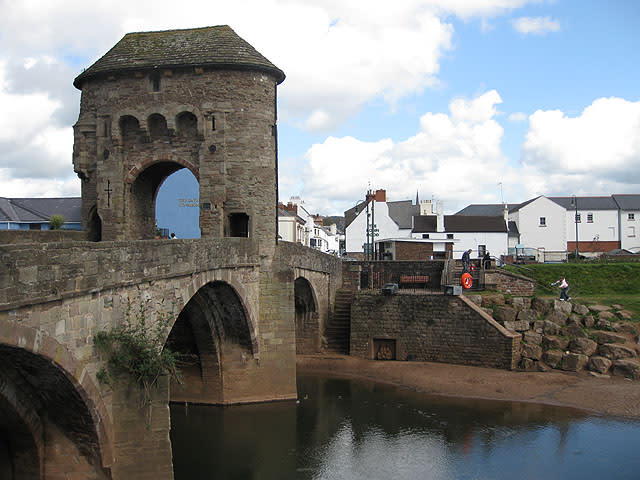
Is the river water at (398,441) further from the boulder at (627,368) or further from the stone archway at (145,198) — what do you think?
the stone archway at (145,198)

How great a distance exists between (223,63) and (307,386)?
41.9 feet

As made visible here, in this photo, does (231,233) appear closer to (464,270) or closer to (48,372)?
(48,372)

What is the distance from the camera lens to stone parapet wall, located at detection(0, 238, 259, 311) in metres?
8.45

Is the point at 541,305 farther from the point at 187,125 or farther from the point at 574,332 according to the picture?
the point at 187,125

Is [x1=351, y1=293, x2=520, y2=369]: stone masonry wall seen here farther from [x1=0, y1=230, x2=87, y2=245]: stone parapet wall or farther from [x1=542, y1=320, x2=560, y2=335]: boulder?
[x1=0, y1=230, x2=87, y2=245]: stone parapet wall

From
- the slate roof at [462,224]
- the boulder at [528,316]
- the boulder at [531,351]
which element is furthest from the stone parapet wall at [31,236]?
the slate roof at [462,224]

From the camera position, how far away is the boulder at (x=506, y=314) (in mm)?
27078

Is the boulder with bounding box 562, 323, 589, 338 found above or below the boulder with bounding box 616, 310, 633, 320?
below

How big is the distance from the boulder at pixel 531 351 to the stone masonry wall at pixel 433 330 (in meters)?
0.32

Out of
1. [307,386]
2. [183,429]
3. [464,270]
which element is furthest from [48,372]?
[464,270]

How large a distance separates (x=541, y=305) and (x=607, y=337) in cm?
324

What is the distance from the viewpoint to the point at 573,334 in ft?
85.3

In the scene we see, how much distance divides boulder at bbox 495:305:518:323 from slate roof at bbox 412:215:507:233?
22.3 m

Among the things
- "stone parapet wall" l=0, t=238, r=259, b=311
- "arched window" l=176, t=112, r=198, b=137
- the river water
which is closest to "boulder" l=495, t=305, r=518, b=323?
the river water
